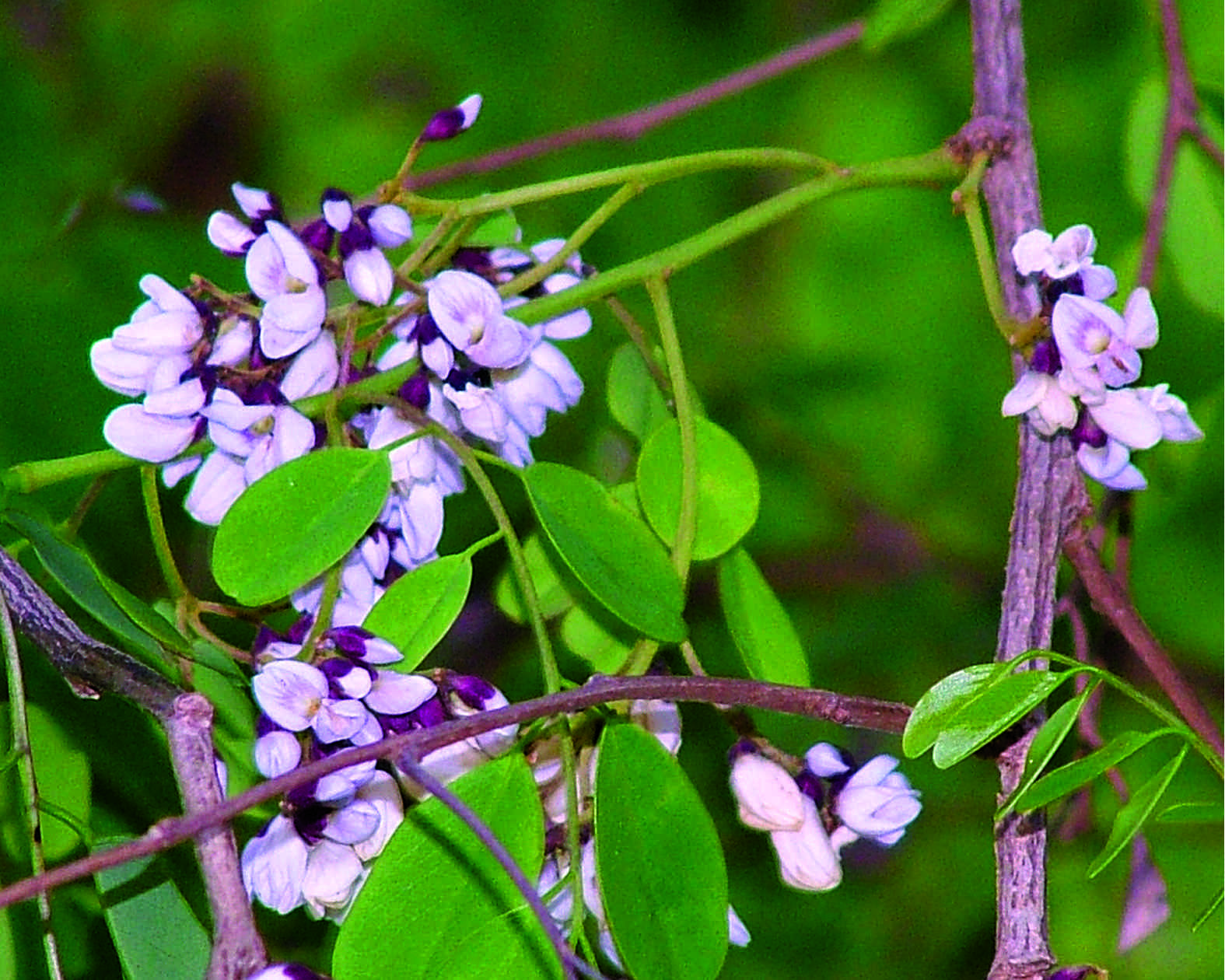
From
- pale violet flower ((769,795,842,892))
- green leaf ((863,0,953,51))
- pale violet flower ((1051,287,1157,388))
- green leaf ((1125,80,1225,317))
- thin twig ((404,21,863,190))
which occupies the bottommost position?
pale violet flower ((769,795,842,892))

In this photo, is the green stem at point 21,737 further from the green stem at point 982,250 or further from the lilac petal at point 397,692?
the green stem at point 982,250

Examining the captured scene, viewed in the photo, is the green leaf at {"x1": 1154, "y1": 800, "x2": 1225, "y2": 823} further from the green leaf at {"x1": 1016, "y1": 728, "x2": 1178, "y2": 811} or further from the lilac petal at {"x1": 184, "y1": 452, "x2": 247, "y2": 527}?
the lilac petal at {"x1": 184, "y1": 452, "x2": 247, "y2": 527}

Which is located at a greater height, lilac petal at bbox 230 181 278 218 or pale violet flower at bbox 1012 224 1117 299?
lilac petal at bbox 230 181 278 218

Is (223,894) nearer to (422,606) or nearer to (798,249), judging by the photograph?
(422,606)

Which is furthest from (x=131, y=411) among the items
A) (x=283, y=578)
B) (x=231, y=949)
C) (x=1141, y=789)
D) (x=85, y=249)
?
(x=85, y=249)

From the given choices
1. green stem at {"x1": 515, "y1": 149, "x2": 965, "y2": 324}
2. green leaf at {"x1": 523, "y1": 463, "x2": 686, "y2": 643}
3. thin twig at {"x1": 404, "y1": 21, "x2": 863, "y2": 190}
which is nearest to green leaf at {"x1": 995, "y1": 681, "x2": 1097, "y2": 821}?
green leaf at {"x1": 523, "y1": 463, "x2": 686, "y2": 643}

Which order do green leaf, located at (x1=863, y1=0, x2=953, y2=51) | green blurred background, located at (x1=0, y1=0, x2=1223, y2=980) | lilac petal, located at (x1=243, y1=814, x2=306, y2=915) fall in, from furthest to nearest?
green blurred background, located at (x1=0, y1=0, x2=1223, y2=980) → green leaf, located at (x1=863, y1=0, x2=953, y2=51) → lilac petal, located at (x1=243, y1=814, x2=306, y2=915)

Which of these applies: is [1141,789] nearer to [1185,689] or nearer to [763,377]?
[1185,689]

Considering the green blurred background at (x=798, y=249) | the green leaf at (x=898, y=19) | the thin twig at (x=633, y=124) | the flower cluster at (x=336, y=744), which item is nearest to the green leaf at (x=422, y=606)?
the flower cluster at (x=336, y=744)
